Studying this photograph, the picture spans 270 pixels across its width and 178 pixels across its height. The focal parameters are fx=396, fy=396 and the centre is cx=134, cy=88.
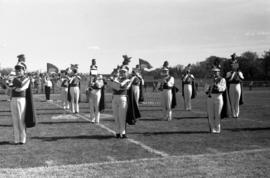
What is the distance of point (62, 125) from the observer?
49.0 ft

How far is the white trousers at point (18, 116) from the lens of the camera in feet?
35.1

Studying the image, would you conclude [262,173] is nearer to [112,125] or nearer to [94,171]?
[94,171]

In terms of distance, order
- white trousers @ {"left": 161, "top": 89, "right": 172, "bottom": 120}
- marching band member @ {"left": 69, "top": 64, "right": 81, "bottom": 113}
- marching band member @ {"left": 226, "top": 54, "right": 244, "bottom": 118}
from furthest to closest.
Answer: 1. marching band member @ {"left": 69, "top": 64, "right": 81, "bottom": 113}
2. marching band member @ {"left": 226, "top": 54, "right": 244, "bottom": 118}
3. white trousers @ {"left": 161, "top": 89, "right": 172, "bottom": 120}

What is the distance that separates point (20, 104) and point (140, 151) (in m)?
3.62

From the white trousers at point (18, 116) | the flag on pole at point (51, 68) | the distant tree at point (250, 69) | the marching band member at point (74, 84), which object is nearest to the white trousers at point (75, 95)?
the marching band member at point (74, 84)

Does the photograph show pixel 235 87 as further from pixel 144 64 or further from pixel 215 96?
pixel 215 96

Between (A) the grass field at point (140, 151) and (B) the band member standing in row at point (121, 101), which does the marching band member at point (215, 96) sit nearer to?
(A) the grass field at point (140, 151)

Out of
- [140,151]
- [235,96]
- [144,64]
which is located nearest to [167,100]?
[235,96]

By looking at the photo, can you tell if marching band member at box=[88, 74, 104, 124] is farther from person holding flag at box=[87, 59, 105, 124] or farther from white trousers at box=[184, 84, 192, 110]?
white trousers at box=[184, 84, 192, 110]

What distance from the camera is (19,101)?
10695 millimetres

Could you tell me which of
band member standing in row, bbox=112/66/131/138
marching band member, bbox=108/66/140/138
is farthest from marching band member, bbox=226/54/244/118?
band member standing in row, bbox=112/66/131/138

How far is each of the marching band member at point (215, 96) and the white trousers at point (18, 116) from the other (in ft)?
18.6

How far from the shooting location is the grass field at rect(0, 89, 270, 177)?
744 cm

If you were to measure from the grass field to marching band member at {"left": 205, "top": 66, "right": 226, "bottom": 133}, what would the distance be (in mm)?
492
